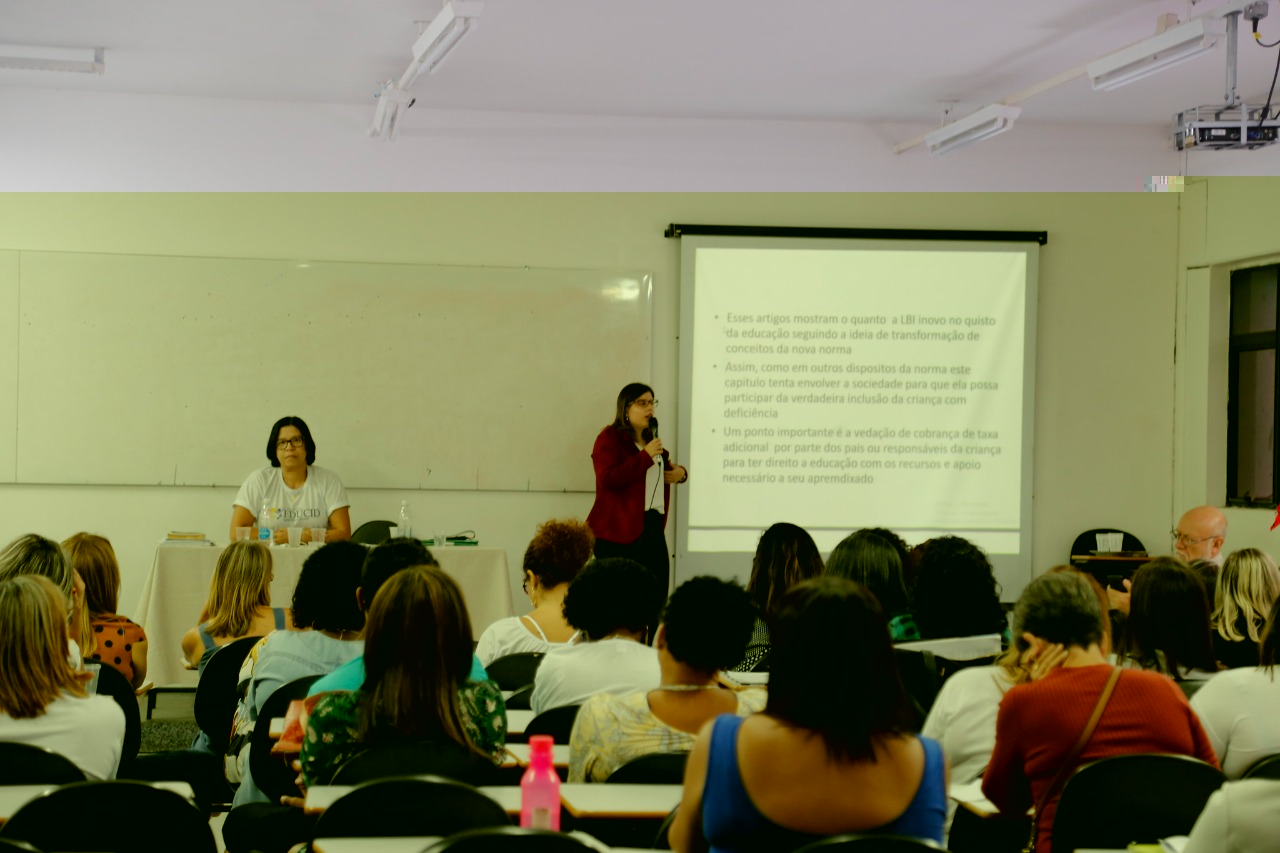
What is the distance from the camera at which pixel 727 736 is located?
1.86 meters

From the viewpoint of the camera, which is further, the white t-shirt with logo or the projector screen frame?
the projector screen frame

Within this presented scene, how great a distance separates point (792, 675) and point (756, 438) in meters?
5.28

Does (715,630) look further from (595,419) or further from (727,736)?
(595,419)

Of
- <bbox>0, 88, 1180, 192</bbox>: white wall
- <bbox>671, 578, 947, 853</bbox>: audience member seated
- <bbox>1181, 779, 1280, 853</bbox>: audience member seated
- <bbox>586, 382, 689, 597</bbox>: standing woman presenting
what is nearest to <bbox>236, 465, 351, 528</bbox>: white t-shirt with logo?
<bbox>586, 382, 689, 597</bbox>: standing woman presenting

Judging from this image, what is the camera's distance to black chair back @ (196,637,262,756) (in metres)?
3.75

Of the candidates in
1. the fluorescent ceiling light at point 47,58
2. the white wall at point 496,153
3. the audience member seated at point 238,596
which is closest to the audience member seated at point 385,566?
the audience member seated at point 238,596

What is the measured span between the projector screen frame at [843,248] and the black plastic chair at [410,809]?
4909 mm

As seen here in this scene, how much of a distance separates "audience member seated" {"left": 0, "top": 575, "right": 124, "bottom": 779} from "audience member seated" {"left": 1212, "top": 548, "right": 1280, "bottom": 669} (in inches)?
122

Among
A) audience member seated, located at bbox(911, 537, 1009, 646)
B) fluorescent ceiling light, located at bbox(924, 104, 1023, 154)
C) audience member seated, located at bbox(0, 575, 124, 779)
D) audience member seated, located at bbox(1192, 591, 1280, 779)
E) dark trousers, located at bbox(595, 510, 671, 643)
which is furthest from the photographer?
dark trousers, located at bbox(595, 510, 671, 643)

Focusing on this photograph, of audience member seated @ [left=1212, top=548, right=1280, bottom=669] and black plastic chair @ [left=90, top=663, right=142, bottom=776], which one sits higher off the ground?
audience member seated @ [left=1212, top=548, right=1280, bottom=669]

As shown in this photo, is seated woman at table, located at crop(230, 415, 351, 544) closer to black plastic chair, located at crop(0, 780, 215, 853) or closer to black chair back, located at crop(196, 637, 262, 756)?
black chair back, located at crop(196, 637, 262, 756)

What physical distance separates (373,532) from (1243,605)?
4.16 meters

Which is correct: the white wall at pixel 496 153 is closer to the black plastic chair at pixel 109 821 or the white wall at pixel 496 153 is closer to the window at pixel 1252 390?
the window at pixel 1252 390

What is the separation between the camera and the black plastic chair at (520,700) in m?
3.29
